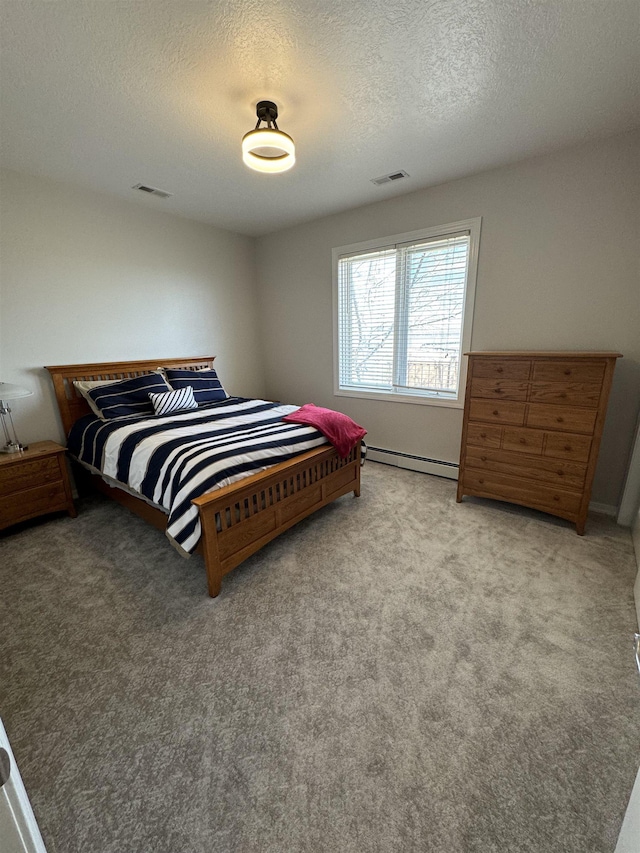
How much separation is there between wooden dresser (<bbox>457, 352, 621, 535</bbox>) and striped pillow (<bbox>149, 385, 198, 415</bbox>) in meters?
2.42

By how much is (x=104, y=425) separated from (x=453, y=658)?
2.75 m

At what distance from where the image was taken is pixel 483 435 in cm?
258

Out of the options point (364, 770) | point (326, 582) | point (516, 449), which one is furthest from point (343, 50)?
point (364, 770)

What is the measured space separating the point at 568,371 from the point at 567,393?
0.46 ft

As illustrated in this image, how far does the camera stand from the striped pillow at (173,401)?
2.97 m

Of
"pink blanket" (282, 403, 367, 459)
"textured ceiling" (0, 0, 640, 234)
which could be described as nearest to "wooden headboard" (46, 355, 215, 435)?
"textured ceiling" (0, 0, 640, 234)

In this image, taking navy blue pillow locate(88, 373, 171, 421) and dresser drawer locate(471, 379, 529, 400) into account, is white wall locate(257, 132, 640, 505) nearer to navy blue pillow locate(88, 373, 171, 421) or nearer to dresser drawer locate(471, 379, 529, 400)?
dresser drawer locate(471, 379, 529, 400)

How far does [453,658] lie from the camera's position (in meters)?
1.49

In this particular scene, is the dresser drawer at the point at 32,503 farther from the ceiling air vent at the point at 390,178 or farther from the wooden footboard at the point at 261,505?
the ceiling air vent at the point at 390,178

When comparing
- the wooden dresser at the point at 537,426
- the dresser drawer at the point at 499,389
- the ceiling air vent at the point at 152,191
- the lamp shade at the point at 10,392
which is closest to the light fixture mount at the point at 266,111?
the ceiling air vent at the point at 152,191

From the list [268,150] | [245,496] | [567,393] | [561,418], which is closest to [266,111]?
[268,150]

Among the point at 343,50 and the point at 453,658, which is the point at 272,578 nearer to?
the point at 453,658

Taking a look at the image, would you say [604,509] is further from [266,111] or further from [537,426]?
[266,111]

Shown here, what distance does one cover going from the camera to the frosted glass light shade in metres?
1.74
